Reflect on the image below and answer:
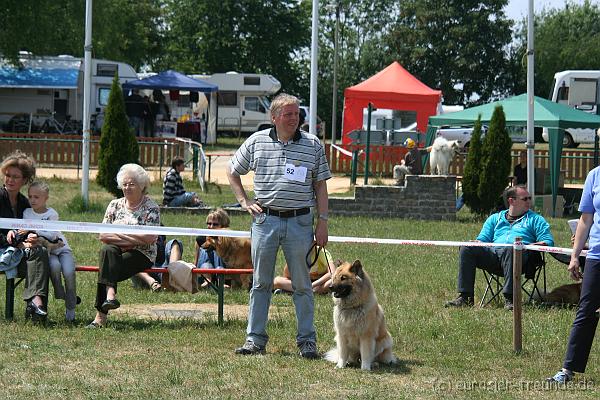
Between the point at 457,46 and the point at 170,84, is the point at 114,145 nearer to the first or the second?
the point at 170,84

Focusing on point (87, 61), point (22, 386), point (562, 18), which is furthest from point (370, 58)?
point (22, 386)

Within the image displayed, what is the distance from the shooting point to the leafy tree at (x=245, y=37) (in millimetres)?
58438

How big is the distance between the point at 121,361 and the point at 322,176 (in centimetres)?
184

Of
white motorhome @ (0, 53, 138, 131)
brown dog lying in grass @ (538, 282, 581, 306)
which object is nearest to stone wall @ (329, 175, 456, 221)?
brown dog lying in grass @ (538, 282, 581, 306)

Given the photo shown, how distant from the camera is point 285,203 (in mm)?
7176

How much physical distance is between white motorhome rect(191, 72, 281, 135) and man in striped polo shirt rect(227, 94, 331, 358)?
3524 cm

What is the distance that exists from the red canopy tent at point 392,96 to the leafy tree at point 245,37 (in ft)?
95.2

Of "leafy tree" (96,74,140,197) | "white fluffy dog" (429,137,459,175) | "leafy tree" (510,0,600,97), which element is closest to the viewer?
"leafy tree" (96,74,140,197)

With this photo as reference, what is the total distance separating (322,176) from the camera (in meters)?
7.31

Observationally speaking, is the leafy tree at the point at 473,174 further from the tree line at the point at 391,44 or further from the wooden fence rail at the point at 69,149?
the tree line at the point at 391,44

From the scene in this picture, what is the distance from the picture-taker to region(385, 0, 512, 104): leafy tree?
58.5m

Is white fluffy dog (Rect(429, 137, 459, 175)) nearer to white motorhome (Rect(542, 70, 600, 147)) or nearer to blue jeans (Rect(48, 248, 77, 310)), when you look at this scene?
blue jeans (Rect(48, 248, 77, 310))

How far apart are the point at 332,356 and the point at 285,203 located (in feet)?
3.60

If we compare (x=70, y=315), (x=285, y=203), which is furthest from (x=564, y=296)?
(x=70, y=315)
